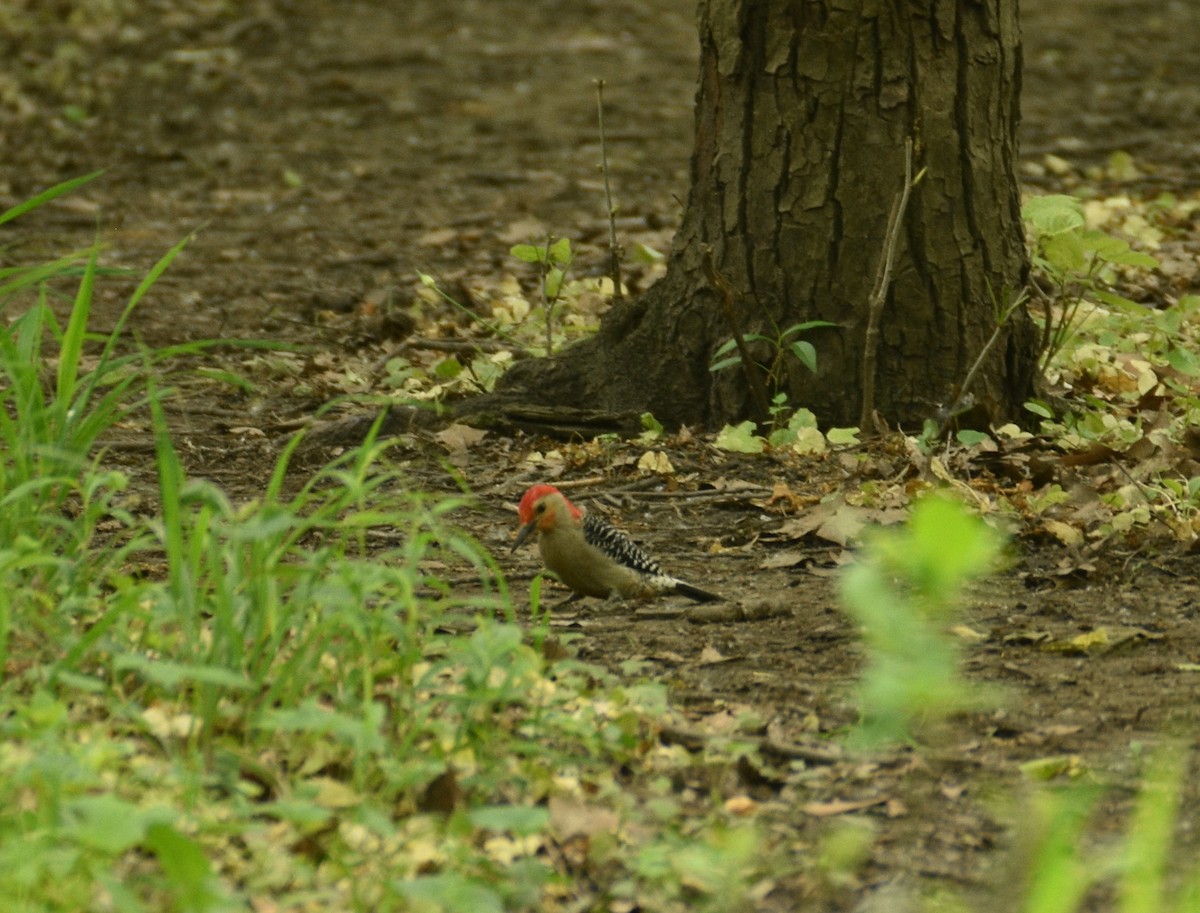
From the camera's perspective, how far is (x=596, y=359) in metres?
5.79

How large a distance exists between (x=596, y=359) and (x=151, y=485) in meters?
1.64

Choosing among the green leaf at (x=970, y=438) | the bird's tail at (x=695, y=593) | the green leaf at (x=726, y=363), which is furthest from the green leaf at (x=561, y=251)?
the bird's tail at (x=695, y=593)

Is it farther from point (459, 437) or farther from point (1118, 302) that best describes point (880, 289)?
point (459, 437)

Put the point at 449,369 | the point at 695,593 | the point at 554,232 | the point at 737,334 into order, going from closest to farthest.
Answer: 1. the point at 695,593
2. the point at 737,334
3. the point at 449,369
4. the point at 554,232

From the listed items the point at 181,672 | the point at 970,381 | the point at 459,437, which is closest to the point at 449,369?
the point at 459,437

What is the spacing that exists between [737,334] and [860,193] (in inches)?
24.8

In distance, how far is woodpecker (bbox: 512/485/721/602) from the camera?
427cm

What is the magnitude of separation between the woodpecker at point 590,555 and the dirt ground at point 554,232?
0.12 m

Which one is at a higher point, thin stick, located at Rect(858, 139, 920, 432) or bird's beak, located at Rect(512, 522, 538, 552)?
thin stick, located at Rect(858, 139, 920, 432)

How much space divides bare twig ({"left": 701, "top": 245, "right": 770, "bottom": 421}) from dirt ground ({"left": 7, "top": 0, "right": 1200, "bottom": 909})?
248 millimetres

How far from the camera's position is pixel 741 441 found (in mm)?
5285

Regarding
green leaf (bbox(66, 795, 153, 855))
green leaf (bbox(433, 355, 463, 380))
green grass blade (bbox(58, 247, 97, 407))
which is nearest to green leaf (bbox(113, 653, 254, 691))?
green leaf (bbox(66, 795, 153, 855))

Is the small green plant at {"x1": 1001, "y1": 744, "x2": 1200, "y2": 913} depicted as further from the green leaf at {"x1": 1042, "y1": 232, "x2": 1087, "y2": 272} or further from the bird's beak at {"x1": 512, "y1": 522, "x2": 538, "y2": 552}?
the green leaf at {"x1": 1042, "y1": 232, "x2": 1087, "y2": 272}

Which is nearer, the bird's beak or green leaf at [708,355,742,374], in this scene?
the bird's beak
